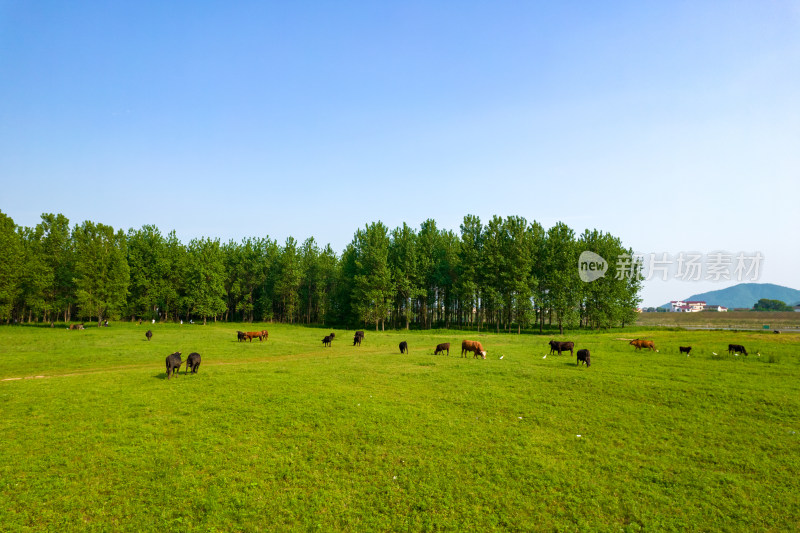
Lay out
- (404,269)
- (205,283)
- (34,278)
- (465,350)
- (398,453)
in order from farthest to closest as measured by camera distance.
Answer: (205,283) → (404,269) → (34,278) → (465,350) → (398,453)

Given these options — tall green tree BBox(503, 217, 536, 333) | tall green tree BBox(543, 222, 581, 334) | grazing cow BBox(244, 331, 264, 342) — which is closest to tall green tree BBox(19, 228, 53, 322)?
grazing cow BBox(244, 331, 264, 342)

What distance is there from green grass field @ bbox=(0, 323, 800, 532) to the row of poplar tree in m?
54.9

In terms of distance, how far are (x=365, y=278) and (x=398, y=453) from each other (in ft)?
218

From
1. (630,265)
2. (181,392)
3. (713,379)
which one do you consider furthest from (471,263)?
(181,392)

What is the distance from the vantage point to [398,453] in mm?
12859

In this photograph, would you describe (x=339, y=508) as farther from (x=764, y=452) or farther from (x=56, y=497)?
(x=764, y=452)

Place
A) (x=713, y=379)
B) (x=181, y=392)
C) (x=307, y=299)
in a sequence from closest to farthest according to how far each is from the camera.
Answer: (x=181, y=392)
(x=713, y=379)
(x=307, y=299)

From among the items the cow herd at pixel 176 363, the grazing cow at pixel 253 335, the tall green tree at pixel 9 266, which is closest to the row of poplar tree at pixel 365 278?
the tall green tree at pixel 9 266

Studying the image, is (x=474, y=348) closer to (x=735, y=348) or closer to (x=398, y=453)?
(x=398, y=453)

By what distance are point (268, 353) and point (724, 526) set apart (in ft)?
119

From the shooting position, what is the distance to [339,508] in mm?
9922

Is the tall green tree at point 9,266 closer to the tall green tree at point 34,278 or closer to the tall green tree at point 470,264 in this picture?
the tall green tree at point 34,278

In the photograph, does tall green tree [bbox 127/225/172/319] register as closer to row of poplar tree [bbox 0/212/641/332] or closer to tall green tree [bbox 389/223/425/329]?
row of poplar tree [bbox 0/212/641/332]

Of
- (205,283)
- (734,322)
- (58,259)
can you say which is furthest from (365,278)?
(734,322)
